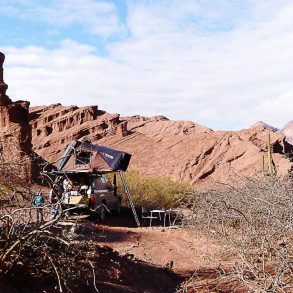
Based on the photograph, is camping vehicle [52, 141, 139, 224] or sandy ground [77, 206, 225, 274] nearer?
sandy ground [77, 206, 225, 274]

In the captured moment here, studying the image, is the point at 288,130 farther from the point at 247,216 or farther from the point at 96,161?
the point at 247,216

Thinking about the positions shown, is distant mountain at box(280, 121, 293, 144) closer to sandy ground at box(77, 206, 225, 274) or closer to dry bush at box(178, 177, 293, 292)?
sandy ground at box(77, 206, 225, 274)

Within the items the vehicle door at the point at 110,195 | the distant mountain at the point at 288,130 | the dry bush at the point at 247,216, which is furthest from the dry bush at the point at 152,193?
the distant mountain at the point at 288,130

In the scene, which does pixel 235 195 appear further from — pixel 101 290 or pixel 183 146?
pixel 183 146

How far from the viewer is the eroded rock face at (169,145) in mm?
45031

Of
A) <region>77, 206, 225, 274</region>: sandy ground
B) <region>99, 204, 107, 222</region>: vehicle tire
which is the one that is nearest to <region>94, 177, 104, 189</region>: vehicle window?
<region>99, 204, 107, 222</region>: vehicle tire

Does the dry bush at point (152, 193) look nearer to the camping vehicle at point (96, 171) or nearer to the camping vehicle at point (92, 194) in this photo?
the camping vehicle at point (96, 171)

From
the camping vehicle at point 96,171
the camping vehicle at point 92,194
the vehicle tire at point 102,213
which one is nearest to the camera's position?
the camping vehicle at point 92,194

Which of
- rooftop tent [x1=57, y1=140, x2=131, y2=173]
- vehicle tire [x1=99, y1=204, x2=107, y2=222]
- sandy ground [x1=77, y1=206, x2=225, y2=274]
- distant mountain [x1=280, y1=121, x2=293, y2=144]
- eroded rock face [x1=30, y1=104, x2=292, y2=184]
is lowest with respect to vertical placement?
sandy ground [x1=77, y1=206, x2=225, y2=274]

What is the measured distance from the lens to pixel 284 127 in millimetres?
176750

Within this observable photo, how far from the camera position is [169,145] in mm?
51312

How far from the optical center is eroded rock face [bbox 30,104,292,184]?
1773 inches

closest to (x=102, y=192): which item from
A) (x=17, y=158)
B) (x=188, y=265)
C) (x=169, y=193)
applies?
(x=188, y=265)

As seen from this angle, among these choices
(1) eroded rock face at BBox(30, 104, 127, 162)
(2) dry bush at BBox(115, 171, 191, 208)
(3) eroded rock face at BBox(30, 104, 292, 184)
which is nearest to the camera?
(2) dry bush at BBox(115, 171, 191, 208)
